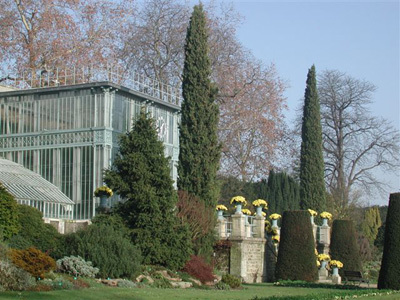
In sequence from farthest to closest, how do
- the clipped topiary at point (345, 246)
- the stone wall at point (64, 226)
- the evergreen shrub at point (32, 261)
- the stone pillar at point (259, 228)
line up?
the clipped topiary at point (345, 246)
the stone pillar at point (259, 228)
the stone wall at point (64, 226)
the evergreen shrub at point (32, 261)

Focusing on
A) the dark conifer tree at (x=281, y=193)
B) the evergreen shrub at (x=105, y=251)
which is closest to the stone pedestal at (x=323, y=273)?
the dark conifer tree at (x=281, y=193)

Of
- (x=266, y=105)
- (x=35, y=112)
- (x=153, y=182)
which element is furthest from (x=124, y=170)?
(x=266, y=105)

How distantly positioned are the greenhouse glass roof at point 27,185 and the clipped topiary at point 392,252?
1186 cm

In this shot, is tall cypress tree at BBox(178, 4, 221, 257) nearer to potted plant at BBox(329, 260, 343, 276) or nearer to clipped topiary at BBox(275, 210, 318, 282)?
clipped topiary at BBox(275, 210, 318, 282)

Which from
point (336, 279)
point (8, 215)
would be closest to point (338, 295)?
point (8, 215)

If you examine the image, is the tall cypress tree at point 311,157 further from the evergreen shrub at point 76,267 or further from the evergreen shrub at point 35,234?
the evergreen shrub at point 76,267

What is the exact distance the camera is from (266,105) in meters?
44.5

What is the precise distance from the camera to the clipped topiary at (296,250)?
3108cm

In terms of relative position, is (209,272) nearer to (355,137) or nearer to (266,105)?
(266,105)

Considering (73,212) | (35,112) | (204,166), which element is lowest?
(73,212)

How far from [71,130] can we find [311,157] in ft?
54.8

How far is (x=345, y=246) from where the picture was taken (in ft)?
124

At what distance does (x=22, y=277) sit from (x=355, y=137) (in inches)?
→ 1533

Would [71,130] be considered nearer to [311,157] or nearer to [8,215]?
[8,215]
